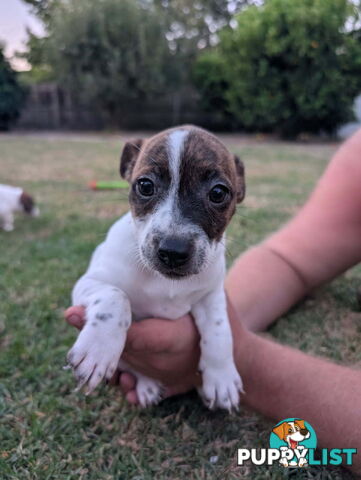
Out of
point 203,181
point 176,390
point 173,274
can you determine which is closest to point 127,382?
point 176,390

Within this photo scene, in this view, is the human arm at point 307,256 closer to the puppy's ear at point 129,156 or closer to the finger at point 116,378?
the finger at point 116,378

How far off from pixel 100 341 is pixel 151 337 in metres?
0.33

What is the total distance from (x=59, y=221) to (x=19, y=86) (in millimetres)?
20731

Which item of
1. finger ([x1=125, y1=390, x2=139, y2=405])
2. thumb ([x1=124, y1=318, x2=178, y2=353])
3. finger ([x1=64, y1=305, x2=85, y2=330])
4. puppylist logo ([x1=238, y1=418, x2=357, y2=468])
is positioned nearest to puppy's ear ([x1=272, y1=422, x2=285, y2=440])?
puppylist logo ([x1=238, y1=418, x2=357, y2=468])

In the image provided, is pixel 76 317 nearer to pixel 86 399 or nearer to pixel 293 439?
pixel 86 399

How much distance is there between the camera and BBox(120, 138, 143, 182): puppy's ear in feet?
9.17

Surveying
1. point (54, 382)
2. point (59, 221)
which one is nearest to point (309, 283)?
point (54, 382)

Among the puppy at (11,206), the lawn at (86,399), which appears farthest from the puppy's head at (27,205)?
the lawn at (86,399)

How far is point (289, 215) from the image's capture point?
22.0 feet

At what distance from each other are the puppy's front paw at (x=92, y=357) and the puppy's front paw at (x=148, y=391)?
566mm

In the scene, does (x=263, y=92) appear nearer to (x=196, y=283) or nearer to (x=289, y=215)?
(x=289, y=215)

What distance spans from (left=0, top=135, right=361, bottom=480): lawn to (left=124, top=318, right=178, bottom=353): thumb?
0.48 meters

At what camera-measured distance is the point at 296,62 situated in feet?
61.2

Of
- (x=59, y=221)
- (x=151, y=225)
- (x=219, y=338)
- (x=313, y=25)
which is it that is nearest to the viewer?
(x=151, y=225)
